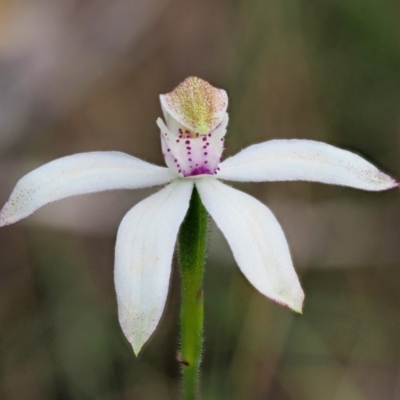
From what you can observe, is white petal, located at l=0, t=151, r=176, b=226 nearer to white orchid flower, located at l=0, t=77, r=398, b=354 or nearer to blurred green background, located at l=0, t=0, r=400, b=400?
white orchid flower, located at l=0, t=77, r=398, b=354

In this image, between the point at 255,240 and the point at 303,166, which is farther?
the point at 303,166

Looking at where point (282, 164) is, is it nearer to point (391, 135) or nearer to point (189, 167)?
point (189, 167)

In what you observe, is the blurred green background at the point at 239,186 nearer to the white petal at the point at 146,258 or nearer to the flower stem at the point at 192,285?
the flower stem at the point at 192,285

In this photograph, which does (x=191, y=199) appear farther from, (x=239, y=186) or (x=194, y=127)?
(x=239, y=186)

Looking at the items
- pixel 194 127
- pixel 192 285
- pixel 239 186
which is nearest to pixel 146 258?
pixel 192 285

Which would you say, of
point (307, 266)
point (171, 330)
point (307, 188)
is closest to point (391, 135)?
point (307, 188)

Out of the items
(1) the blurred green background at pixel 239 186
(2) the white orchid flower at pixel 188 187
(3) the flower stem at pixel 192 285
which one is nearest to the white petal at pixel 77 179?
(2) the white orchid flower at pixel 188 187
